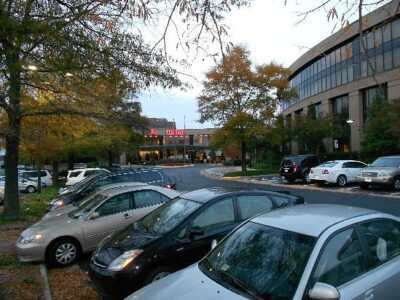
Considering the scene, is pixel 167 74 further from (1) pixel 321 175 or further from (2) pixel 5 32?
(1) pixel 321 175

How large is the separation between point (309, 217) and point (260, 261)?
0.71m

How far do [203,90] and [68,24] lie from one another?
29883mm

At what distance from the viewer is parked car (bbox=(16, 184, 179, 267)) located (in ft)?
29.8

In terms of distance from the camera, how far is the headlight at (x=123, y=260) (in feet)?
20.5

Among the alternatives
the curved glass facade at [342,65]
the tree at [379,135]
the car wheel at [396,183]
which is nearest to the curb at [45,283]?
the car wheel at [396,183]

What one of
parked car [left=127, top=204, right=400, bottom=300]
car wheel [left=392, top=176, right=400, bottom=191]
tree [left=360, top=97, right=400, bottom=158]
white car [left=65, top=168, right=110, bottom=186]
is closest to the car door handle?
parked car [left=127, top=204, right=400, bottom=300]

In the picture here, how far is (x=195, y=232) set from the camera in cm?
648

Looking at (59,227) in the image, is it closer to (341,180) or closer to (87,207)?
(87,207)

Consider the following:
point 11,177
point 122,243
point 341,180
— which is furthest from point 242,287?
point 341,180

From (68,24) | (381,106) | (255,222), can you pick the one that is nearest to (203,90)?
(381,106)

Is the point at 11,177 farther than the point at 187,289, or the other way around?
the point at 11,177

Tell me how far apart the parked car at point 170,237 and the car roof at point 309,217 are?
1.88m

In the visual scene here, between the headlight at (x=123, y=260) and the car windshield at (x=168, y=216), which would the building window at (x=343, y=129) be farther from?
the headlight at (x=123, y=260)

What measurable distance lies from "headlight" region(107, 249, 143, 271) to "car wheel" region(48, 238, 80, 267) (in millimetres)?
3198
